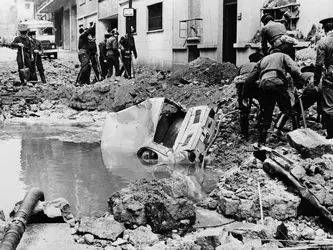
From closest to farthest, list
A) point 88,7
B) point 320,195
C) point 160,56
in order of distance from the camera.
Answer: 1. point 320,195
2. point 160,56
3. point 88,7

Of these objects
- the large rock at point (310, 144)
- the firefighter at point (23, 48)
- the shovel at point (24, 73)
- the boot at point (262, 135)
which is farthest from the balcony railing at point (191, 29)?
the large rock at point (310, 144)

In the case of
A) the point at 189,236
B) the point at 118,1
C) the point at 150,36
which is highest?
the point at 118,1

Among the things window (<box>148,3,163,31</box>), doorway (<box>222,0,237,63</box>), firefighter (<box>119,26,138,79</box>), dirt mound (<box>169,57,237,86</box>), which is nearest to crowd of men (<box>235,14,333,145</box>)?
dirt mound (<box>169,57,237,86</box>)

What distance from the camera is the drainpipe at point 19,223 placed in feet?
13.9

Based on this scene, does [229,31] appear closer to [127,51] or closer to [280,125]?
[127,51]

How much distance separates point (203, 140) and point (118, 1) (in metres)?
20.6

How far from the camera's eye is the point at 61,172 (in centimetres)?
767

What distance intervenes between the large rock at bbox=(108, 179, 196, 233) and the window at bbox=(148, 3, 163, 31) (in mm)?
17307

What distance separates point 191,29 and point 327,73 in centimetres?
1125

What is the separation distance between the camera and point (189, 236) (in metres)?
4.89

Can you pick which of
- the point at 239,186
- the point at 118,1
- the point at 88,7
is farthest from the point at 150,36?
the point at 239,186

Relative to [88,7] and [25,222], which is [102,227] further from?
[88,7]

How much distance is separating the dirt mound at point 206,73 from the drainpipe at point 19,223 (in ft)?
30.6

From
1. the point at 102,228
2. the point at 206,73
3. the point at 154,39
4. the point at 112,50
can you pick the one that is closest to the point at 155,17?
the point at 154,39
